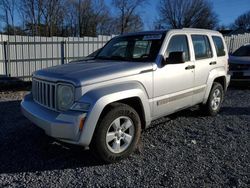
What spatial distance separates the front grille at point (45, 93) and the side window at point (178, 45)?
1991 mm

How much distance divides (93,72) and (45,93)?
2.56 ft

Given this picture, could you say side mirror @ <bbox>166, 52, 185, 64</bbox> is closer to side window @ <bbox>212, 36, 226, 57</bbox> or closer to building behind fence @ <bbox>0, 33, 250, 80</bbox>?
side window @ <bbox>212, 36, 226, 57</bbox>

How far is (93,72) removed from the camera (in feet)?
12.6

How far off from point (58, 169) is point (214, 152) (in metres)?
2.31

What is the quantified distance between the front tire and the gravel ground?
0.16m

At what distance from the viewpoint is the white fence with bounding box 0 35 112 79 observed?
11.4 m

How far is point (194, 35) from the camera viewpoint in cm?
545

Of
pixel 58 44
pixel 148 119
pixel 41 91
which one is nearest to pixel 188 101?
pixel 148 119

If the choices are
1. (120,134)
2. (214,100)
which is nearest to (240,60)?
(214,100)

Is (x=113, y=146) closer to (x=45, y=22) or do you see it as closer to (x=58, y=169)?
(x=58, y=169)

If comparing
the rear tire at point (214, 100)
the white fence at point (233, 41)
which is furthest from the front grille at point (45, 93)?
the white fence at point (233, 41)

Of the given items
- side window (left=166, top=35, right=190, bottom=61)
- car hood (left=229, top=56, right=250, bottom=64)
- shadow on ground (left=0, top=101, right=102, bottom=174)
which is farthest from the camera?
car hood (left=229, top=56, right=250, bottom=64)

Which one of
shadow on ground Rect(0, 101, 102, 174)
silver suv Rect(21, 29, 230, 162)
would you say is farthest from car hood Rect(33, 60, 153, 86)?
shadow on ground Rect(0, 101, 102, 174)

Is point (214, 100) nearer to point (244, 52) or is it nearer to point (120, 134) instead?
point (120, 134)
